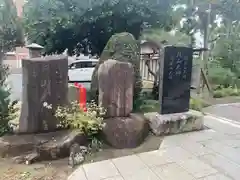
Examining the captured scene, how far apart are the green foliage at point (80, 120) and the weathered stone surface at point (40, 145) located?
0.69 ft

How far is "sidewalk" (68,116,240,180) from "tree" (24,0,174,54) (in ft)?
12.4

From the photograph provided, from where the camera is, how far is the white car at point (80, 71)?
37.5 feet

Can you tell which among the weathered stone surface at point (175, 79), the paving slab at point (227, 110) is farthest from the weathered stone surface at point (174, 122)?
the paving slab at point (227, 110)

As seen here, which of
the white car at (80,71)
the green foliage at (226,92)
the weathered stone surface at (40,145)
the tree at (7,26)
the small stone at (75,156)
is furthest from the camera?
the white car at (80,71)

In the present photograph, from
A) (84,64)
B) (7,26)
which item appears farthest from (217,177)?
(84,64)

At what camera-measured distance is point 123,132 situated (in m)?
3.87

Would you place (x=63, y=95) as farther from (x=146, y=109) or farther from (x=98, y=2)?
(x=98, y=2)

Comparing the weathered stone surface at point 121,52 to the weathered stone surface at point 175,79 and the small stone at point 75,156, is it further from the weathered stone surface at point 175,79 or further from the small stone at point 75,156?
the small stone at point 75,156

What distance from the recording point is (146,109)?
19.2 feet

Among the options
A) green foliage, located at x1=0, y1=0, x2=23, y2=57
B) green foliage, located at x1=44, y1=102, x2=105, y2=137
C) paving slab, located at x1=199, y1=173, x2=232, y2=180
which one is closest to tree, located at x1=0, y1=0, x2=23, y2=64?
green foliage, located at x1=0, y1=0, x2=23, y2=57

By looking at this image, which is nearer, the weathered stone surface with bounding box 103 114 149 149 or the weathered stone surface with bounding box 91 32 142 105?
the weathered stone surface with bounding box 103 114 149 149

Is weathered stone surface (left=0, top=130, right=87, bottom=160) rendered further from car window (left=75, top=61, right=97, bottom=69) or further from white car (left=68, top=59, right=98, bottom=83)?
car window (left=75, top=61, right=97, bottom=69)

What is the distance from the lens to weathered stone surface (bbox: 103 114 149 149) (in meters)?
3.83

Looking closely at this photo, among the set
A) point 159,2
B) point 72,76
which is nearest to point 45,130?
point 159,2
